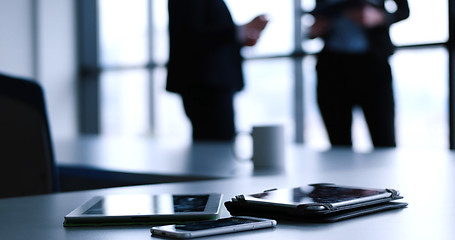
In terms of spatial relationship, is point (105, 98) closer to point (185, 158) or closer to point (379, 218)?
point (185, 158)

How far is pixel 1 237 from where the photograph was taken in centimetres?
58

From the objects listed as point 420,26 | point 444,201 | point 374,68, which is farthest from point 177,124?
point 444,201

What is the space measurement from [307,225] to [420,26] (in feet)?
13.0

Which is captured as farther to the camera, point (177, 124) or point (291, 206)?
point (177, 124)

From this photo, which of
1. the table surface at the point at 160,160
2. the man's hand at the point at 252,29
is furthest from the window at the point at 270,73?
the table surface at the point at 160,160

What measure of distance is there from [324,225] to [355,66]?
255cm

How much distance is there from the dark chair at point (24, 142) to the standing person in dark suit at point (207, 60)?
3.00 ft

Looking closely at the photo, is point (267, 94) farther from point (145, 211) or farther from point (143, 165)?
point (145, 211)

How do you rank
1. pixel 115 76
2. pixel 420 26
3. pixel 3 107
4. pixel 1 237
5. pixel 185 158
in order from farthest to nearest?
pixel 115 76, pixel 420 26, pixel 185 158, pixel 3 107, pixel 1 237

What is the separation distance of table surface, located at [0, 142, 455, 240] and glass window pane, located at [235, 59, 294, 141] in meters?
3.83

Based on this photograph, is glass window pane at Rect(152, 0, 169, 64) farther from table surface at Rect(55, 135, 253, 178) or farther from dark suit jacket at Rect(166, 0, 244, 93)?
table surface at Rect(55, 135, 253, 178)

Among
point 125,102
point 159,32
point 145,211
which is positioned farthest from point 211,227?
point 125,102

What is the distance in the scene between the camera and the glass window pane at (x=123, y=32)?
644 cm

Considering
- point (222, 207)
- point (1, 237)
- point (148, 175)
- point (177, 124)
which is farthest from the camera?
point (177, 124)
